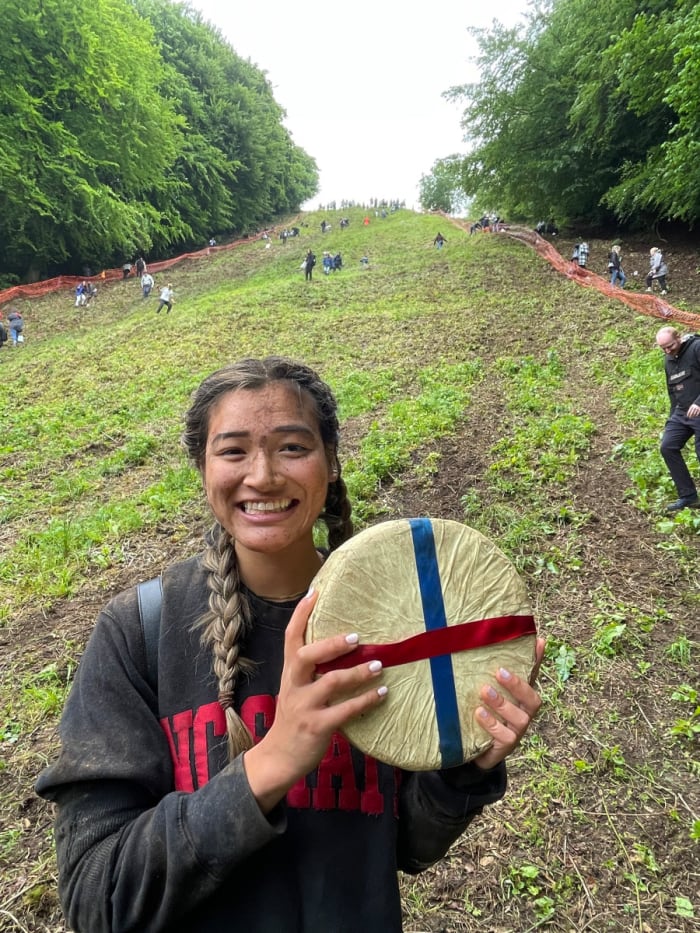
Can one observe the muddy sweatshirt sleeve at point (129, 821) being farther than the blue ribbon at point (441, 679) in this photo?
No

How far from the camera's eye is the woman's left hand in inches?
43.6

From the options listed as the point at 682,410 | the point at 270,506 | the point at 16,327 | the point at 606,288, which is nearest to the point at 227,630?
the point at 270,506

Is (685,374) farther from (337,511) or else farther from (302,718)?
(302,718)

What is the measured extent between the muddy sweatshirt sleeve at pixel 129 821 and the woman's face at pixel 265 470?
0.44m

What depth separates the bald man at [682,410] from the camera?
17.5ft

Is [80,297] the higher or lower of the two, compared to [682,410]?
higher

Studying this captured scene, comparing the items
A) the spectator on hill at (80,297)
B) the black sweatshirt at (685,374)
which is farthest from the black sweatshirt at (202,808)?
the spectator on hill at (80,297)

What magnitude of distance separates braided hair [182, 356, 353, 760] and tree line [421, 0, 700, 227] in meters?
16.9

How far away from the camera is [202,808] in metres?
0.98

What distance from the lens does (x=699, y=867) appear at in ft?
8.73

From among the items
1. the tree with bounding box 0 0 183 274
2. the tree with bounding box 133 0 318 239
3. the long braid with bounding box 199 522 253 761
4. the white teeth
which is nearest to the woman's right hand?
the long braid with bounding box 199 522 253 761

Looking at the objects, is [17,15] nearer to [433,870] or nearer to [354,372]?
[354,372]

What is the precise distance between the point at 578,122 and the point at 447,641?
2573 centimetres

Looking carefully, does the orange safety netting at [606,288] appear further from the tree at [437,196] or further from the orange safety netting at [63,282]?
the tree at [437,196]
